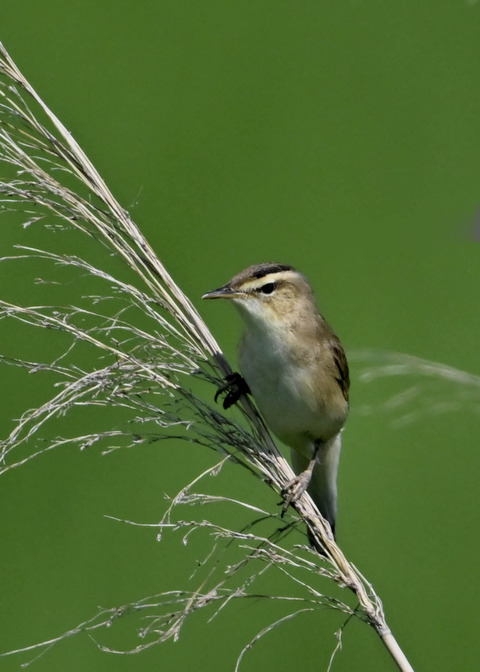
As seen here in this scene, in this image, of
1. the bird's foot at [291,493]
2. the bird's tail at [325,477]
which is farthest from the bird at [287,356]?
the bird's foot at [291,493]

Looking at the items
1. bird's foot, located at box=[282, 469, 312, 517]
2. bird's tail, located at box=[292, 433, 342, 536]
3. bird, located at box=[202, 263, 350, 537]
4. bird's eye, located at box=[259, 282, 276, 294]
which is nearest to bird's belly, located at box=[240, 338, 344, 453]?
bird, located at box=[202, 263, 350, 537]

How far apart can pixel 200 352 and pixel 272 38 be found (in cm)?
486

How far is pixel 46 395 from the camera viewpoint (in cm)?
529

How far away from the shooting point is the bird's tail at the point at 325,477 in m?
3.65

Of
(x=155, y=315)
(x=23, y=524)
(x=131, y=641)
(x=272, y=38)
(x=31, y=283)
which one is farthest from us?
(x=272, y=38)

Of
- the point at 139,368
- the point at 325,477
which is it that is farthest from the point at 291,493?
the point at 325,477

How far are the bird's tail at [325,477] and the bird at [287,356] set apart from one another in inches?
7.9

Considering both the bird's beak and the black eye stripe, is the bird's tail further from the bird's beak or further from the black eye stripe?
the bird's beak

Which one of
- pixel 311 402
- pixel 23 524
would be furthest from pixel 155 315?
pixel 23 524

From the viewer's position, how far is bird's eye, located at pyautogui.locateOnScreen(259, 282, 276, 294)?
309 centimetres

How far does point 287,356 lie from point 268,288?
22cm

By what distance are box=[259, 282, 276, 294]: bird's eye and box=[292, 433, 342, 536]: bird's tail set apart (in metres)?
0.71

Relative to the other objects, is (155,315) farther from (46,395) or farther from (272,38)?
(272,38)

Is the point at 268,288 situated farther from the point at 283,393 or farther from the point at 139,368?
the point at 139,368
